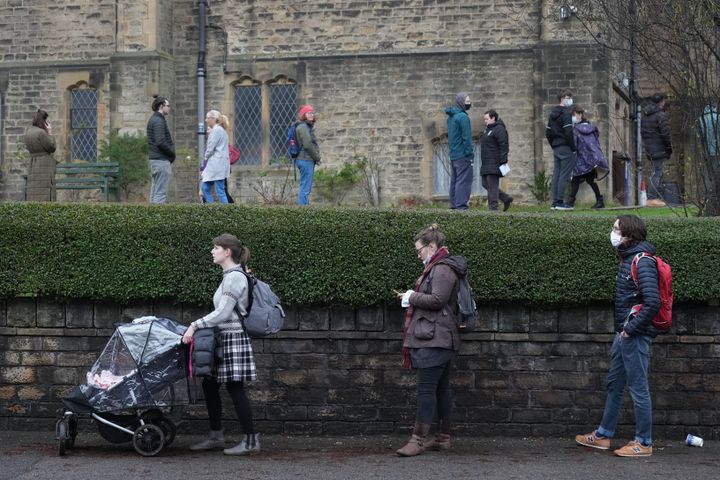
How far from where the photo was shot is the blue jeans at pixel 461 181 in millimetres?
17156

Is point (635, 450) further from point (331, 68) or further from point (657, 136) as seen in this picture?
point (331, 68)

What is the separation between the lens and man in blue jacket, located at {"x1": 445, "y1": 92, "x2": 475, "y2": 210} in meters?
17.2

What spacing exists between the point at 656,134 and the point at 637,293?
1173 cm

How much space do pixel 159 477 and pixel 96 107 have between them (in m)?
18.9

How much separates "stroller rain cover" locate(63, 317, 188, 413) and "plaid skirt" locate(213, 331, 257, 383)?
0.33 m

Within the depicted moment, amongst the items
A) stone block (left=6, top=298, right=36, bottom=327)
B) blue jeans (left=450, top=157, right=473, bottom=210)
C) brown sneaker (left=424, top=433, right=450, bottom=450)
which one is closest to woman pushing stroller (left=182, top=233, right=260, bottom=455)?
brown sneaker (left=424, top=433, right=450, bottom=450)

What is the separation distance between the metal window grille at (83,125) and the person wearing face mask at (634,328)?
18.7 meters

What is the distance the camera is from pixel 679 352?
11.2 metres

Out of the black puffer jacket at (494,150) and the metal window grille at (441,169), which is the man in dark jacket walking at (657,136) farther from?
the metal window grille at (441,169)

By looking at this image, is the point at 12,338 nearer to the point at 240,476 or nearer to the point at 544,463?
the point at 240,476

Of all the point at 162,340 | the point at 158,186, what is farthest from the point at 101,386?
the point at 158,186

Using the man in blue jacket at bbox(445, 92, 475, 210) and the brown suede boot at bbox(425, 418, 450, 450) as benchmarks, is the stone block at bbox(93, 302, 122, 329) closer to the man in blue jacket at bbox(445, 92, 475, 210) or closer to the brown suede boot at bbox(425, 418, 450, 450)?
the brown suede boot at bbox(425, 418, 450, 450)

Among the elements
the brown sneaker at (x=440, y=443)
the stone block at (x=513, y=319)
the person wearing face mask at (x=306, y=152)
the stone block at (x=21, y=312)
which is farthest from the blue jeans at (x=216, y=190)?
the brown sneaker at (x=440, y=443)

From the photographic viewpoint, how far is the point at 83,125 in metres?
26.8
